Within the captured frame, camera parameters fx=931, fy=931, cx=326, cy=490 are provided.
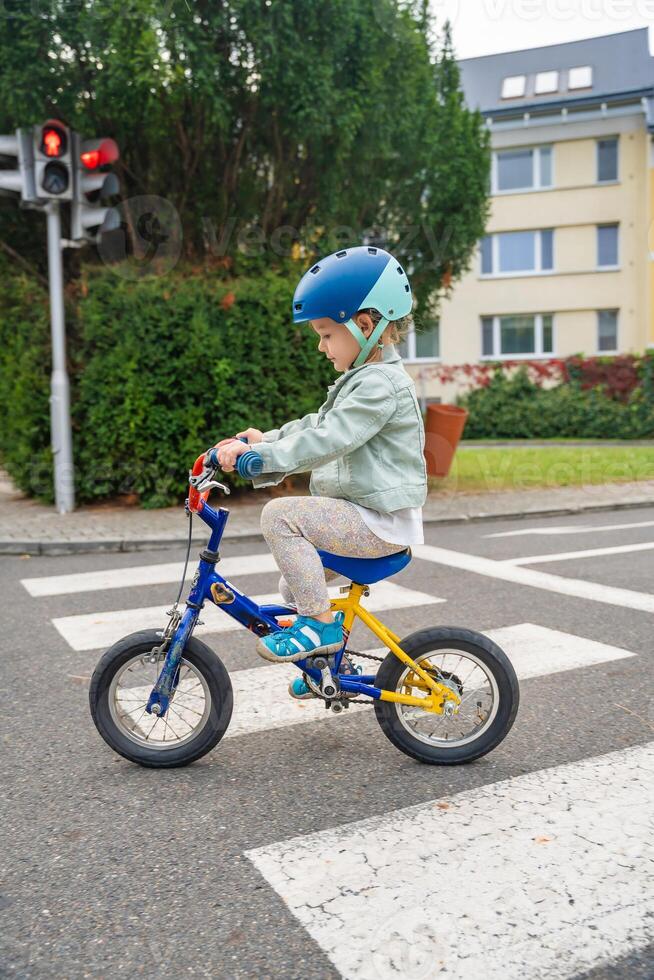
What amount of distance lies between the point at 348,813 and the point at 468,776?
53 cm

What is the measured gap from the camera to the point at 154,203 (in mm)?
11023

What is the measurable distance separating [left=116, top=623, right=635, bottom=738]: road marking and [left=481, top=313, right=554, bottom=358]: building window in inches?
1120

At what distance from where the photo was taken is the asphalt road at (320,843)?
224 centimetres

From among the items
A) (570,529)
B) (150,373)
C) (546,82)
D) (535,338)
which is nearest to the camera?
(570,529)

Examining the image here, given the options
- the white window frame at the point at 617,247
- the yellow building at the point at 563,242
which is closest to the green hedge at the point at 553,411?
the yellow building at the point at 563,242

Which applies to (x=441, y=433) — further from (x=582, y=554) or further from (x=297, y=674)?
(x=297, y=674)

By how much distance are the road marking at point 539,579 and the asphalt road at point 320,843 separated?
112cm

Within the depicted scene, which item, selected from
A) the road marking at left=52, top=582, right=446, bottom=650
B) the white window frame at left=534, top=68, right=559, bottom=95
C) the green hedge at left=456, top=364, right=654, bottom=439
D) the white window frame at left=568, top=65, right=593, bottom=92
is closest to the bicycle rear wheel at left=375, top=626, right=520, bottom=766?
the road marking at left=52, top=582, right=446, bottom=650

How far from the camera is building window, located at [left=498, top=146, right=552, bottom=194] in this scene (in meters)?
32.4

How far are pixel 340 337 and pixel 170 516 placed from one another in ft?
23.1

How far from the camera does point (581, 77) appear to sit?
35.3m

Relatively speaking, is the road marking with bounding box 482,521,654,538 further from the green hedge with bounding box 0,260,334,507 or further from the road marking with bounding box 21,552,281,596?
the green hedge with bounding box 0,260,334,507

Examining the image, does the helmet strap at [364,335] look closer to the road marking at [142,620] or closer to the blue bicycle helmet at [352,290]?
the blue bicycle helmet at [352,290]

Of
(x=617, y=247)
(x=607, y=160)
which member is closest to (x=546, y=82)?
(x=607, y=160)
